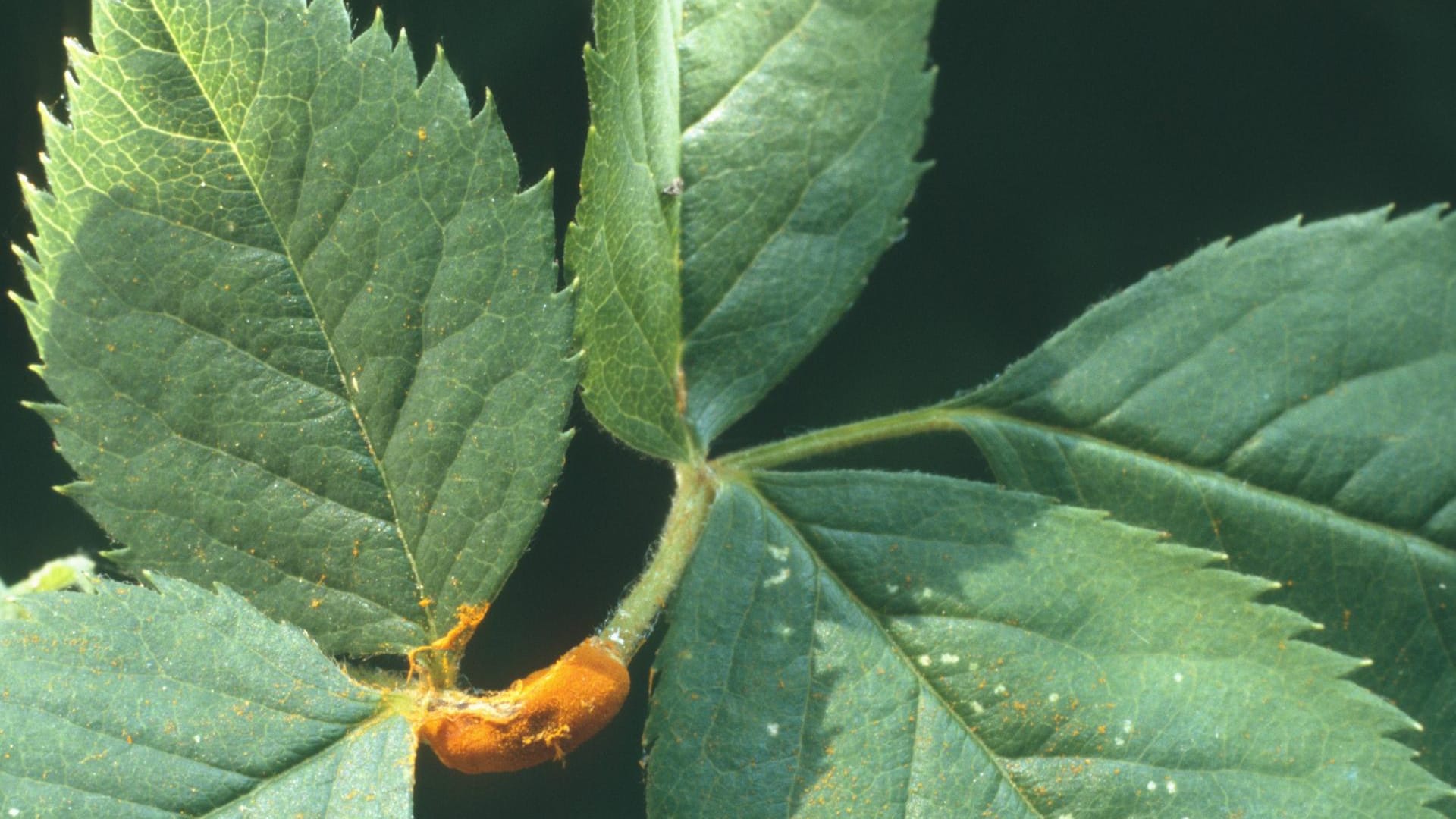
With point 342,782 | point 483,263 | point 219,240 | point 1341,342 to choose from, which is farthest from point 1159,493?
point 219,240

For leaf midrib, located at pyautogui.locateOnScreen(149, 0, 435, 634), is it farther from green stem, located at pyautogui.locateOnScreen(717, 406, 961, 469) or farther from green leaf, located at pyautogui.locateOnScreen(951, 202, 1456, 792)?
green leaf, located at pyautogui.locateOnScreen(951, 202, 1456, 792)

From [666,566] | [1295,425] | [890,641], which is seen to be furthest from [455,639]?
[1295,425]

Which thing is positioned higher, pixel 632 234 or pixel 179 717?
pixel 632 234

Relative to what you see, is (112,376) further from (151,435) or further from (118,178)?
(118,178)

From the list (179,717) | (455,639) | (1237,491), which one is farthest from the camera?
(1237,491)

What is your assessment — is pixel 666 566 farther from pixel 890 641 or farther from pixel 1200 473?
pixel 1200 473

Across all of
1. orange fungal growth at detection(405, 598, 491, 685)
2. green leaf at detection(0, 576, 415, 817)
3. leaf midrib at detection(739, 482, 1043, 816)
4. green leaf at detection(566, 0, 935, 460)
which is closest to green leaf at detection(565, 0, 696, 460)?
green leaf at detection(566, 0, 935, 460)
